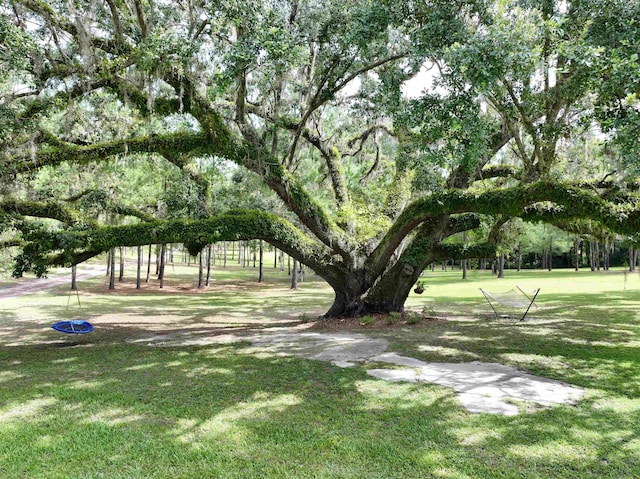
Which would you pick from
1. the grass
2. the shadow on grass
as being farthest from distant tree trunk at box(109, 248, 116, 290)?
the shadow on grass

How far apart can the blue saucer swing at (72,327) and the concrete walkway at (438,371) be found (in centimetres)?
128

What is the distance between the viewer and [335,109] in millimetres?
12109

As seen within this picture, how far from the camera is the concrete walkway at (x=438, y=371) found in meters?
4.94

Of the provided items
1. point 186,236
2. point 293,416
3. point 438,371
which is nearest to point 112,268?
point 186,236

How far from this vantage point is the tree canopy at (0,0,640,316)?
231 inches

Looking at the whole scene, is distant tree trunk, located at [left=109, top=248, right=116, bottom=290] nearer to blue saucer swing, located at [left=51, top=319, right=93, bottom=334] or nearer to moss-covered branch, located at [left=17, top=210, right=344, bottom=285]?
blue saucer swing, located at [left=51, top=319, right=93, bottom=334]

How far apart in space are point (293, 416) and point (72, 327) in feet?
20.3

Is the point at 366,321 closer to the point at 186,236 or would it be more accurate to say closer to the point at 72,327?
the point at 186,236

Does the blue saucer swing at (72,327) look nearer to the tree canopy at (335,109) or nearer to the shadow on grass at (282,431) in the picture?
the tree canopy at (335,109)

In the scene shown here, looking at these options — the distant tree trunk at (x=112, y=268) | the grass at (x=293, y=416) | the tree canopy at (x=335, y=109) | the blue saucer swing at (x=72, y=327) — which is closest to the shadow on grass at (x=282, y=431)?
the grass at (x=293, y=416)

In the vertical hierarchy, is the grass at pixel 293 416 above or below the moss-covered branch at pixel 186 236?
below

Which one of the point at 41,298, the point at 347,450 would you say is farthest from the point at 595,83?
the point at 41,298

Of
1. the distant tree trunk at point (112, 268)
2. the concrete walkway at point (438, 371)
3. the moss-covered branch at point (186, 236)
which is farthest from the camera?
the distant tree trunk at point (112, 268)

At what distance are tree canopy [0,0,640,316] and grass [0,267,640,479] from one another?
2.29 metres
